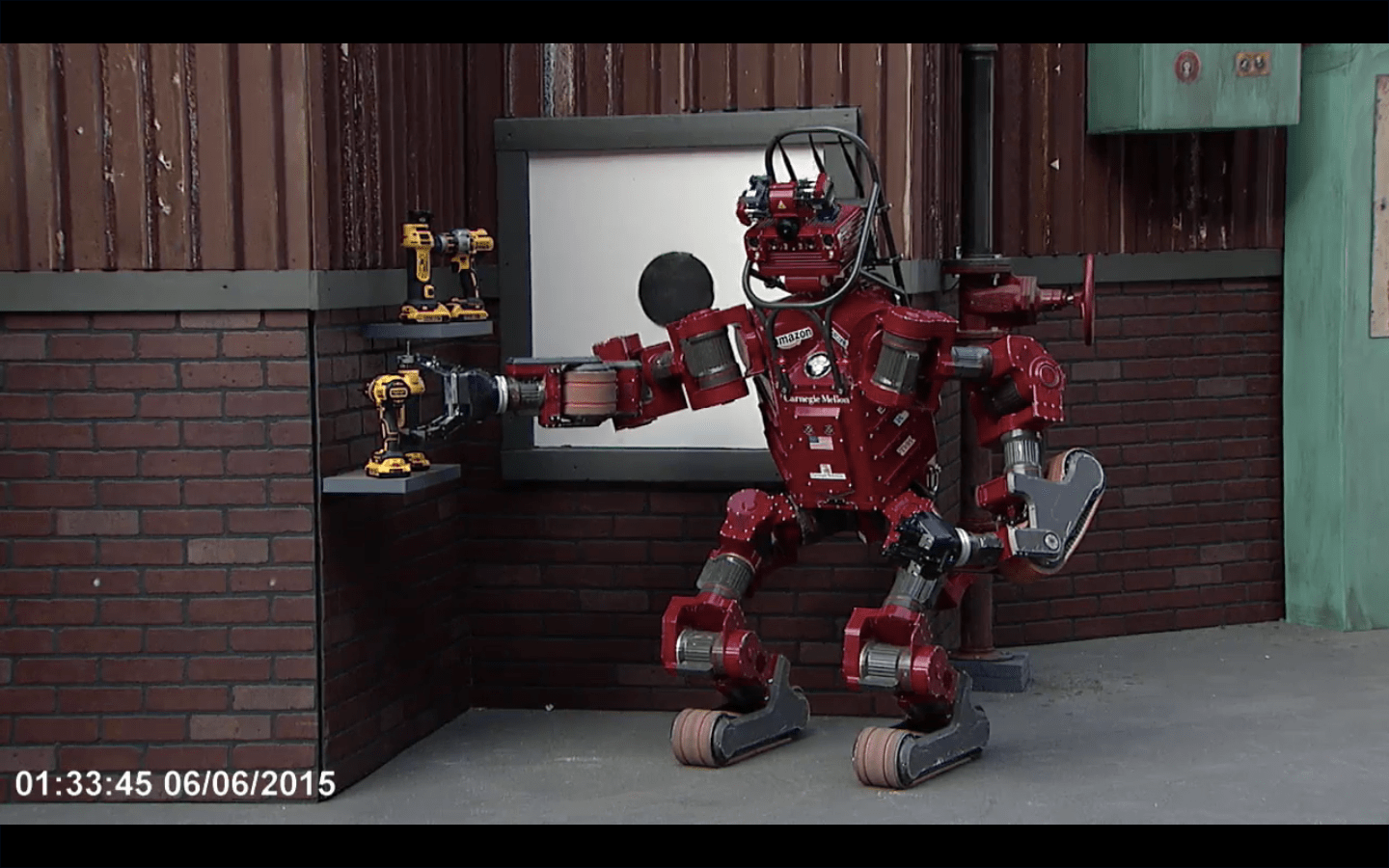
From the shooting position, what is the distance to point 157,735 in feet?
19.3

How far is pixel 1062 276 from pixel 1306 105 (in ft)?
4.04

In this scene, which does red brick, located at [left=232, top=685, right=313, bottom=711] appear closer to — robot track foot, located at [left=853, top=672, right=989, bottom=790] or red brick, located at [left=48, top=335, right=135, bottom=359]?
red brick, located at [left=48, top=335, right=135, bottom=359]

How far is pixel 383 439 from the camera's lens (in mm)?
5941

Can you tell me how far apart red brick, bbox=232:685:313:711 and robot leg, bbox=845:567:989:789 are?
158cm

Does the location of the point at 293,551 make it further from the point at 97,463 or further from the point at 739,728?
the point at 739,728

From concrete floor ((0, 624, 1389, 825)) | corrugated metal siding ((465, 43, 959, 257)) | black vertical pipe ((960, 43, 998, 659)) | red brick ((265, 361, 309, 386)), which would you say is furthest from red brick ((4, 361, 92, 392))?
black vertical pipe ((960, 43, 998, 659))

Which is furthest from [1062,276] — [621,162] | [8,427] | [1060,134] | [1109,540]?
[8,427]

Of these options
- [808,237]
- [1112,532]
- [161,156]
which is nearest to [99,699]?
[161,156]

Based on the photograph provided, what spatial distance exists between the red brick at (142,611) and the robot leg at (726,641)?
4.74ft

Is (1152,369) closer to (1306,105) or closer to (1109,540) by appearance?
(1109,540)

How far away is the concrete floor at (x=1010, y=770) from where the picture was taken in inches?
227

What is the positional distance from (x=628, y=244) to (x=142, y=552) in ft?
6.51

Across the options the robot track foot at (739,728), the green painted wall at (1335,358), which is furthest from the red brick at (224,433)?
the green painted wall at (1335,358)

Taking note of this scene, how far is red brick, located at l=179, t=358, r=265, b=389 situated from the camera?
5793 mm
